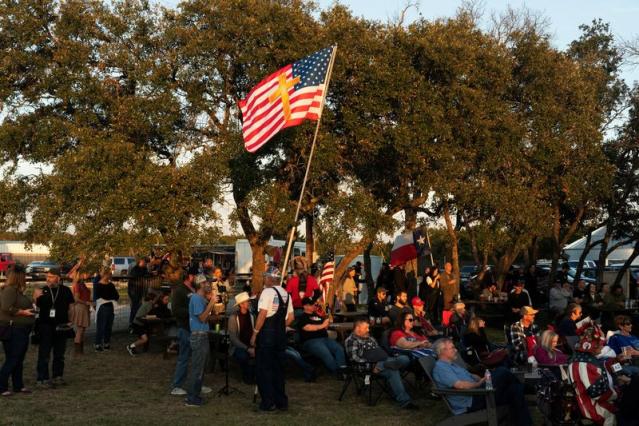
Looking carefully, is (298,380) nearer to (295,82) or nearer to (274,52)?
(295,82)

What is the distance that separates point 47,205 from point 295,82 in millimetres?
6193

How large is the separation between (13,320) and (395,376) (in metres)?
4.81

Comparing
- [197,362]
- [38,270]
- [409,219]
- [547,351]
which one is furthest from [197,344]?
[38,270]

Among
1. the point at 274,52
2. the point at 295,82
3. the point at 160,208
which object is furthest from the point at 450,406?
the point at 274,52

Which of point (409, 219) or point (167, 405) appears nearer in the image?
point (167, 405)

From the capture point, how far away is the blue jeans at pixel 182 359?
11109mm

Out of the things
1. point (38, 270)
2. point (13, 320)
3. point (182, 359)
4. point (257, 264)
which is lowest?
point (182, 359)

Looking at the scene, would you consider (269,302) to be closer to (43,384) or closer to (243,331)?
(243,331)

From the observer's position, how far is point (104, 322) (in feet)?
51.5

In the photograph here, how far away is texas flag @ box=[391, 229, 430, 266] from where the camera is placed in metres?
22.7

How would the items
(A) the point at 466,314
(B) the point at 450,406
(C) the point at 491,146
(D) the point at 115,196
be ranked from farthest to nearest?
(C) the point at 491,146
(D) the point at 115,196
(A) the point at 466,314
(B) the point at 450,406

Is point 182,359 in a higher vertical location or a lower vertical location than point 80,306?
lower

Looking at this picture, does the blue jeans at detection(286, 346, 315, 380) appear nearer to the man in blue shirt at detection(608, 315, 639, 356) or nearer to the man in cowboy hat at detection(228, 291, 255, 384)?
the man in cowboy hat at detection(228, 291, 255, 384)

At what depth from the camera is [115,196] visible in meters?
16.1
